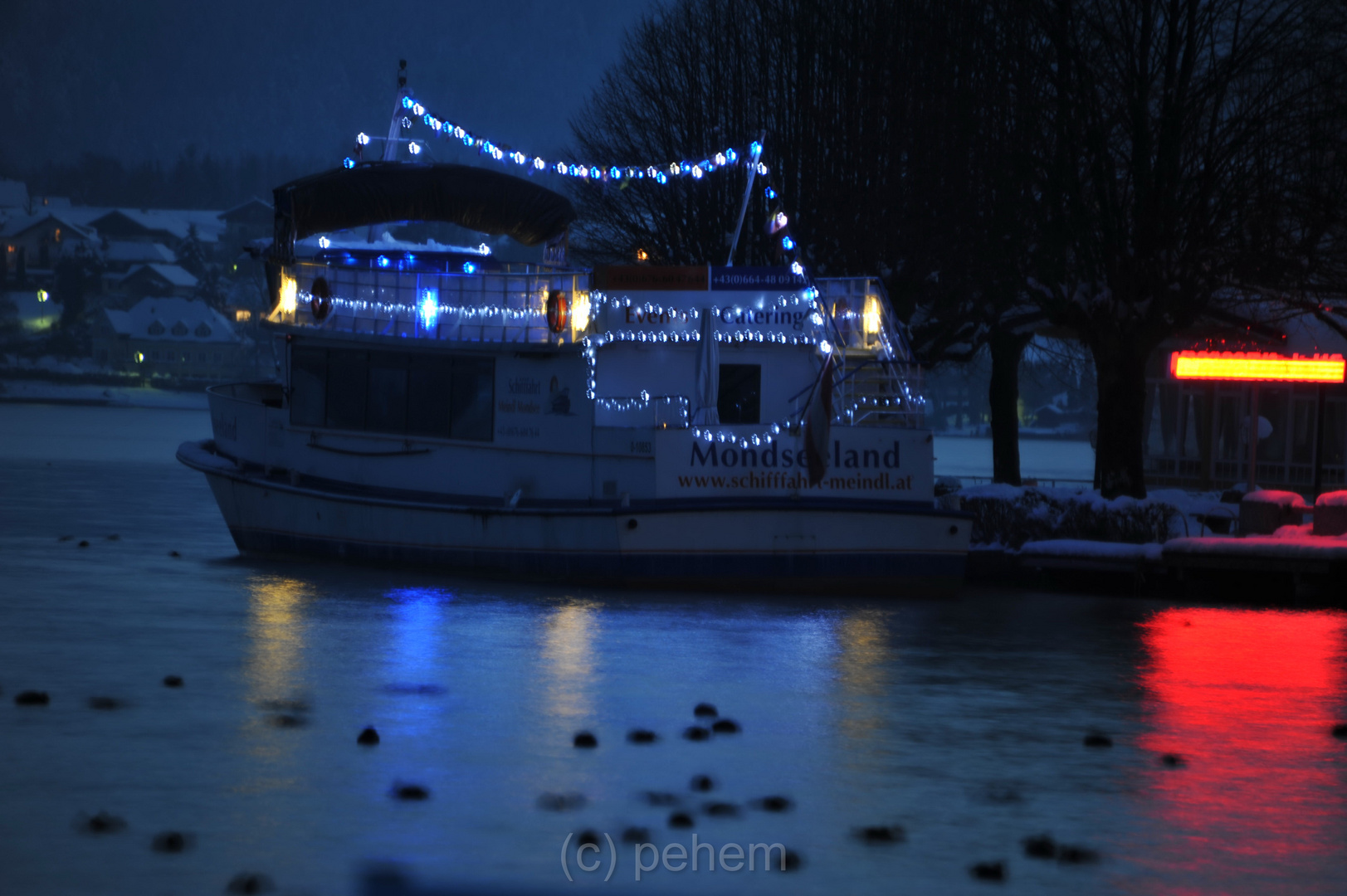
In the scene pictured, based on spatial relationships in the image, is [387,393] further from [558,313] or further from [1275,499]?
[1275,499]

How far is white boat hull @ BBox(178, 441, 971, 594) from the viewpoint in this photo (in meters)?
21.3

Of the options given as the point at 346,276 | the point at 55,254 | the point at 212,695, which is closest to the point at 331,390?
the point at 346,276

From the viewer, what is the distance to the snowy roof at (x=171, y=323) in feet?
481

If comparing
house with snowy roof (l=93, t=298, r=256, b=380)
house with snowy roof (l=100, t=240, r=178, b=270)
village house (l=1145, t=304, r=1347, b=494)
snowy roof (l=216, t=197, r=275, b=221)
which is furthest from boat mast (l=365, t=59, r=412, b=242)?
snowy roof (l=216, t=197, r=275, b=221)

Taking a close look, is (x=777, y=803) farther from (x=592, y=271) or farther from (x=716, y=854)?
(x=592, y=271)

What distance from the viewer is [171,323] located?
488 feet

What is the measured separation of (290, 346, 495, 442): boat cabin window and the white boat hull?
4.31 ft

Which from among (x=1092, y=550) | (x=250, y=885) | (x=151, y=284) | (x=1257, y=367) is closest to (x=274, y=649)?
(x=250, y=885)

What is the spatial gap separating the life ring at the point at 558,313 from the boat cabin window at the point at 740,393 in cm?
231

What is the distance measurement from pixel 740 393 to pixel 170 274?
482 feet

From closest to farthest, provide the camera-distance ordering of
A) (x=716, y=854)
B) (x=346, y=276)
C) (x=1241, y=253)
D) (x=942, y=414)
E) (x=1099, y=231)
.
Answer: (x=716, y=854) → (x=346, y=276) → (x=1241, y=253) → (x=1099, y=231) → (x=942, y=414)

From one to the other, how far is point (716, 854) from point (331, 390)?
16652mm

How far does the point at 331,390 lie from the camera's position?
2444 cm

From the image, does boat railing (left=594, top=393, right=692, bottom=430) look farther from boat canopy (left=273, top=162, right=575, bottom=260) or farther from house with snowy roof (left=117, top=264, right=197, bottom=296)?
house with snowy roof (left=117, top=264, right=197, bottom=296)
